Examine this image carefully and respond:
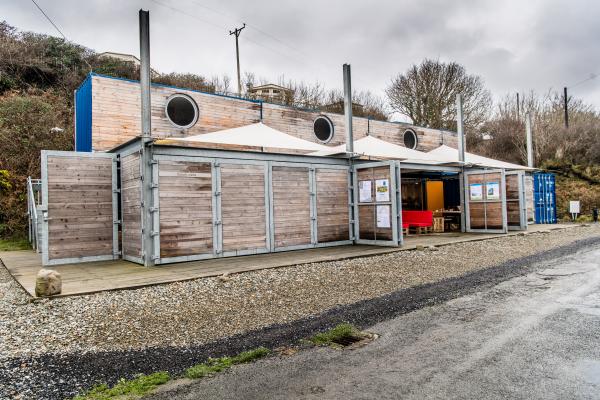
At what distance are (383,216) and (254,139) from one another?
3991 mm

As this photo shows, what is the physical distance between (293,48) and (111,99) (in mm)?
12535

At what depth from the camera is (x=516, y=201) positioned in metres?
14.6

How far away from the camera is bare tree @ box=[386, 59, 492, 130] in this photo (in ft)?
94.6

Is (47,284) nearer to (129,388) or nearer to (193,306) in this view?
(193,306)

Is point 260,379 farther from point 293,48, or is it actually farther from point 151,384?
point 293,48

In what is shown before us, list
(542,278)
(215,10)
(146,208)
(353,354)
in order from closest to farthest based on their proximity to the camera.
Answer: (353,354) → (542,278) → (146,208) → (215,10)

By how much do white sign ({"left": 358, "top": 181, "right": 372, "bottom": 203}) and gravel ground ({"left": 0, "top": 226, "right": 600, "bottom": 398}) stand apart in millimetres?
3255

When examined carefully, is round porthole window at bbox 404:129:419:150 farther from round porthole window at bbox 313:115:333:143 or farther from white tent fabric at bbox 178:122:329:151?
white tent fabric at bbox 178:122:329:151

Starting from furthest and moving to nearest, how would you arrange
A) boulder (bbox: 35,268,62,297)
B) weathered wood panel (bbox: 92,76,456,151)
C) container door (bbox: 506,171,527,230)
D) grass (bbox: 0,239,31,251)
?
container door (bbox: 506,171,527,230)
grass (bbox: 0,239,31,251)
weathered wood panel (bbox: 92,76,456,151)
boulder (bbox: 35,268,62,297)

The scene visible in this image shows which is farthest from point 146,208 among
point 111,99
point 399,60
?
point 399,60

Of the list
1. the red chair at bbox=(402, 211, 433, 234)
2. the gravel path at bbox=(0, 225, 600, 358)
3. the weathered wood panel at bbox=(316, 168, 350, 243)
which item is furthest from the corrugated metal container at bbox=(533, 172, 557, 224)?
the gravel path at bbox=(0, 225, 600, 358)

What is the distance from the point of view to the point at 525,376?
2.89 metres

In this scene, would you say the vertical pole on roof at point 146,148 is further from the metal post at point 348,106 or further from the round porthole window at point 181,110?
the metal post at point 348,106

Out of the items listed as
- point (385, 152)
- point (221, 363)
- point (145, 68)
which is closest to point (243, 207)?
point (145, 68)
